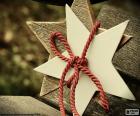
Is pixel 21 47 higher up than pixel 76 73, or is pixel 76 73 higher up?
pixel 76 73

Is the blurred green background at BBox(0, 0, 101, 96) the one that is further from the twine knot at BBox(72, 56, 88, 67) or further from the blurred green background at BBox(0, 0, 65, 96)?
the twine knot at BBox(72, 56, 88, 67)

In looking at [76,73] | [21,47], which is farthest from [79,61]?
[21,47]

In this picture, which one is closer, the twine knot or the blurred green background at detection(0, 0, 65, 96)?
the twine knot

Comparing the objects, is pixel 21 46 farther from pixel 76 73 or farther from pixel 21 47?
pixel 76 73

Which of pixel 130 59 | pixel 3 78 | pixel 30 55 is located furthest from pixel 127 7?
pixel 130 59

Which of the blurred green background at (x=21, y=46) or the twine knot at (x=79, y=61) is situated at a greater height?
the twine knot at (x=79, y=61)

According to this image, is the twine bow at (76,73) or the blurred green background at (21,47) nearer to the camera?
the twine bow at (76,73)

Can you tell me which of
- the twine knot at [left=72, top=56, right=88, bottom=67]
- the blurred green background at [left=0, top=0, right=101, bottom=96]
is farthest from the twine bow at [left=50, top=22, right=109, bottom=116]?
the blurred green background at [left=0, top=0, right=101, bottom=96]

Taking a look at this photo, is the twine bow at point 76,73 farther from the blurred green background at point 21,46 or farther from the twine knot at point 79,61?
the blurred green background at point 21,46

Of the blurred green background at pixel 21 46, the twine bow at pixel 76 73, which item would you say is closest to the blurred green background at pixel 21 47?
the blurred green background at pixel 21 46
